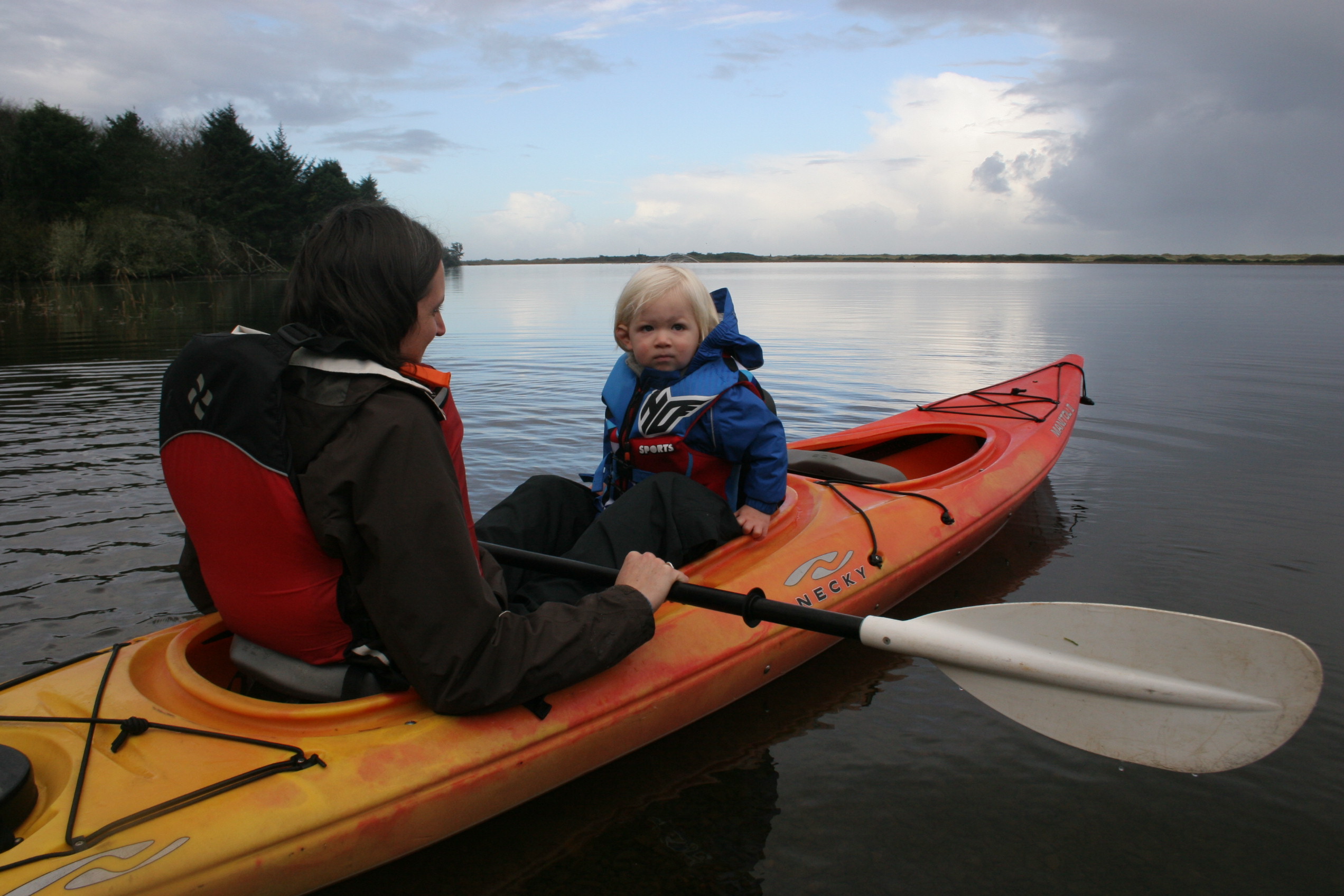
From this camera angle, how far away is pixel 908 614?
13.9 feet

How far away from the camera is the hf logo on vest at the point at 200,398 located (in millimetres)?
1801

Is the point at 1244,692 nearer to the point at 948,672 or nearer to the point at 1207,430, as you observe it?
the point at 948,672

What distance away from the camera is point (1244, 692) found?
2418mm

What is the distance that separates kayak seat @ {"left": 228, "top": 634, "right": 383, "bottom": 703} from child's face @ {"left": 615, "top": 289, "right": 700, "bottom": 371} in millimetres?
1666

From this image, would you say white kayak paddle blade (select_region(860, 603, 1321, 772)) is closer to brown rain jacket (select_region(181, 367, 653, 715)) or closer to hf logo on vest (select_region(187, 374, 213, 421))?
brown rain jacket (select_region(181, 367, 653, 715))

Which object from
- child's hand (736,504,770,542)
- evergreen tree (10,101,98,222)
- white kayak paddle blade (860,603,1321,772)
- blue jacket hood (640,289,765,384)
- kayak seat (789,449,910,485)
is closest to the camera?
white kayak paddle blade (860,603,1321,772)

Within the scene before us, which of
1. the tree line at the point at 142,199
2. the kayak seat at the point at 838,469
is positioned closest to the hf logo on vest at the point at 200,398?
the kayak seat at the point at 838,469

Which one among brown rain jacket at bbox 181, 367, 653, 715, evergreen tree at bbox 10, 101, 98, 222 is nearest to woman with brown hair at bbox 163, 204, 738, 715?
brown rain jacket at bbox 181, 367, 653, 715

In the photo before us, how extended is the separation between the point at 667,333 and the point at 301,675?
6.01ft

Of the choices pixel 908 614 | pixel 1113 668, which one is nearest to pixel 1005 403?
pixel 908 614

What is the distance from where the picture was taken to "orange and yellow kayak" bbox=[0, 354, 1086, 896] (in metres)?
1.80

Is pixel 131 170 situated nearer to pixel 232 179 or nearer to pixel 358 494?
pixel 232 179

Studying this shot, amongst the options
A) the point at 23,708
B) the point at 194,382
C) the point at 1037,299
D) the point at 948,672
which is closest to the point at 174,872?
the point at 23,708

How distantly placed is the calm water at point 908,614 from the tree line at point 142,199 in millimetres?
20596
